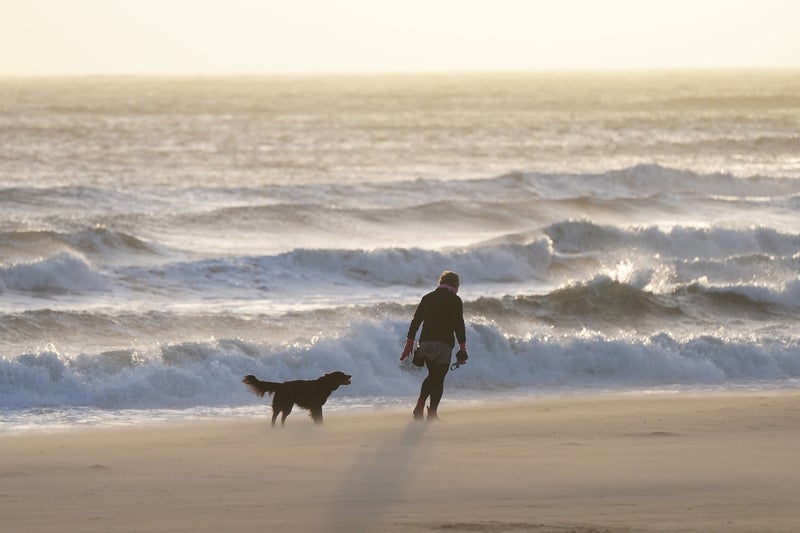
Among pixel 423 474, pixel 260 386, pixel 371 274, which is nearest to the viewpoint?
pixel 423 474

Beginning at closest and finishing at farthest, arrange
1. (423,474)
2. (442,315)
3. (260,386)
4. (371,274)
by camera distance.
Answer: (423,474), (442,315), (260,386), (371,274)

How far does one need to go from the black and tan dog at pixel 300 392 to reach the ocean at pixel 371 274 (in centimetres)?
164

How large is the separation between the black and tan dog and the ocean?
64.4 inches

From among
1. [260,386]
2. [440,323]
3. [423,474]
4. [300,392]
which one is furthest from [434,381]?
[423,474]

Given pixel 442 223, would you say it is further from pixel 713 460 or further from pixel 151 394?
pixel 713 460

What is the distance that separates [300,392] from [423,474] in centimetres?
244

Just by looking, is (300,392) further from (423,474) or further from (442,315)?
(423,474)

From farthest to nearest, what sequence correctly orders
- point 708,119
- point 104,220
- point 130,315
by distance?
point 708,119 < point 104,220 < point 130,315

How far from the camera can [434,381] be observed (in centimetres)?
1148

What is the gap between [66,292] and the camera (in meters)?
20.8

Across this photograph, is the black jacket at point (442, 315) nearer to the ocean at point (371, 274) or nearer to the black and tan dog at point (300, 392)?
the black and tan dog at point (300, 392)

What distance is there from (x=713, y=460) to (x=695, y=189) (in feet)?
102

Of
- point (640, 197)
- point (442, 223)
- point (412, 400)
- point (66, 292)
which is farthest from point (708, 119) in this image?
point (412, 400)

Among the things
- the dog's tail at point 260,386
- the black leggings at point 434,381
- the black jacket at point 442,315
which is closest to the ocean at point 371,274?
the dog's tail at point 260,386
